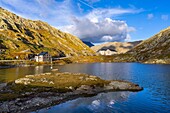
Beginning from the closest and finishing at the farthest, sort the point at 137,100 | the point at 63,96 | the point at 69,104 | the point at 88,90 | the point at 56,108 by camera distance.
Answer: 1. the point at 56,108
2. the point at 69,104
3. the point at 137,100
4. the point at 63,96
5. the point at 88,90

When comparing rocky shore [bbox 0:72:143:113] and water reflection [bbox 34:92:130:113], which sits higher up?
rocky shore [bbox 0:72:143:113]

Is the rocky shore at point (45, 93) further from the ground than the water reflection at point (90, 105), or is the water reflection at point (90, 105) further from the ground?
the rocky shore at point (45, 93)

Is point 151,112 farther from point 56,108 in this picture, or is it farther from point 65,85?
point 65,85

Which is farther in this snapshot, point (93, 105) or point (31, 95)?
point (31, 95)

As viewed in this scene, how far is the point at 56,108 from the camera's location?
53.2 m

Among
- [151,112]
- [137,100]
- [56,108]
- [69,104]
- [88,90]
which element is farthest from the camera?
[88,90]

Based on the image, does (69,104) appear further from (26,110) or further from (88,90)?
(88,90)

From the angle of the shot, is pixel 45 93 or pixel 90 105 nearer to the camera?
pixel 90 105

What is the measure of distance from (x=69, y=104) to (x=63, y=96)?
8.19m

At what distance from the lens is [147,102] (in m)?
58.2

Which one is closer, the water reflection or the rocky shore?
the water reflection

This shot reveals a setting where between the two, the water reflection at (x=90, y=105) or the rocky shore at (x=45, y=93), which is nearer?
the water reflection at (x=90, y=105)

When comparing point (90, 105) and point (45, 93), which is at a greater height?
point (45, 93)

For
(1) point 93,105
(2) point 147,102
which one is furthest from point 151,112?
(1) point 93,105
